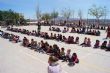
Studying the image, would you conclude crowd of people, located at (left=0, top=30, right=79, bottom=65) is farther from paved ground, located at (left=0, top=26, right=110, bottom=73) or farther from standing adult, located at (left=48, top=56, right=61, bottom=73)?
standing adult, located at (left=48, top=56, right=61, bottom=73)

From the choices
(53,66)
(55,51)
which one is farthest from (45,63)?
(53,66)

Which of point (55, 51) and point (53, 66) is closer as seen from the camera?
point (53, 66)

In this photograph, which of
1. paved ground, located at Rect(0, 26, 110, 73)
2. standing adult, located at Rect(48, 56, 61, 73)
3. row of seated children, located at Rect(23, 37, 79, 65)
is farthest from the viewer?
row of seated children, located at Rect(23, 37, 79, 65)

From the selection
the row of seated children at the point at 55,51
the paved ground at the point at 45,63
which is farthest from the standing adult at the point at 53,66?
the row of seated children at the point at 55,51

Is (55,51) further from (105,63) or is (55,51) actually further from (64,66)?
(105,63)

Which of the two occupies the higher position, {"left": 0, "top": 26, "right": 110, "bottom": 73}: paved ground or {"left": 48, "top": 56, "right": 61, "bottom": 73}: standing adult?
{"left": 48, "top": 56, "right": 61, "bottom": 73}: standing adult

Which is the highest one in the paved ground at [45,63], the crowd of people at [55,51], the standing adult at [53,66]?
the standing adult at [53,66]

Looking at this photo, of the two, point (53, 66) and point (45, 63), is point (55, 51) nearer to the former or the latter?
point (45, 63)

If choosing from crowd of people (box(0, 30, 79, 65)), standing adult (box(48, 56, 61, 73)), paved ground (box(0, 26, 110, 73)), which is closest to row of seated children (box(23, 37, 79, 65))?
crowd of people (box(0, 30, 79, 65))

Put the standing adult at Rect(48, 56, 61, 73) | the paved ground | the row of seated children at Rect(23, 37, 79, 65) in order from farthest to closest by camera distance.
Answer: the row of seated children at Rect(23, 37, 79, 65)
the paved ground
the standing adult at Rect(48, 56, 61, 73)

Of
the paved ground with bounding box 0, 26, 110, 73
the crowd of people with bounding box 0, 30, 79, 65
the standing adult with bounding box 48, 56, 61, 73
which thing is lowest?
the paved ground with bounding box 0, 26, 110, 73

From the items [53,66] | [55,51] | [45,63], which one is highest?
[53,66]

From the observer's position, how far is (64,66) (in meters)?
12.5

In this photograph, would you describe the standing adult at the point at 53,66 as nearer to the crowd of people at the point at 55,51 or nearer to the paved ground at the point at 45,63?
the paved ground at the point at 45,63
